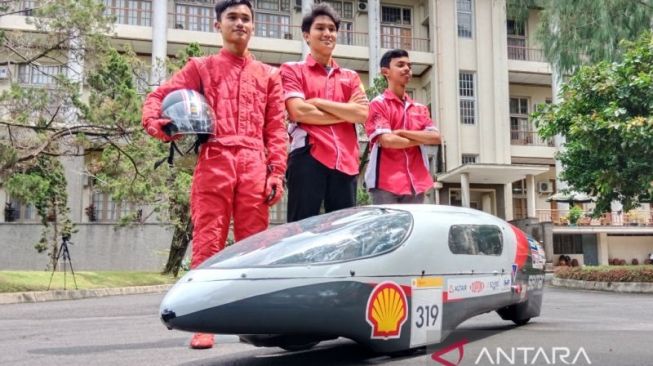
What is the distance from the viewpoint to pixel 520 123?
2661 centimetres

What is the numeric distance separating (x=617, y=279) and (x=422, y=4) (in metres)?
17.2

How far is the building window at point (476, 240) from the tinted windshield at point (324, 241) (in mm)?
349

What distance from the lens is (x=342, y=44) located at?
2381cm

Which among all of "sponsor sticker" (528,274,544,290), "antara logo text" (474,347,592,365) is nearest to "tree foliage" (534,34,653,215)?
"sponsor sticker" (528,274,544,290)

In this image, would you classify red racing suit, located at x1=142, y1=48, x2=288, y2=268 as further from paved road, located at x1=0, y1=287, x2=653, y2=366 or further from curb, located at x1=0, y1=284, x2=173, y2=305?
curb, located at x1=0, y1=284, x2=173, y2=305

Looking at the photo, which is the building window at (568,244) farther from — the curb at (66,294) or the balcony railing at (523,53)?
the curb at (66,294)

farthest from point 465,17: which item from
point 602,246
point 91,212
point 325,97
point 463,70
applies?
point 325,97

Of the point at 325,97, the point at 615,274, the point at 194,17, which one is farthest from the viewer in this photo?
the point at 194,17

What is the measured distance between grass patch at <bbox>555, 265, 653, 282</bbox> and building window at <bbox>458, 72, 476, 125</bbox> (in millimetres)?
11721

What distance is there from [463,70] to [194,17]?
1110cm

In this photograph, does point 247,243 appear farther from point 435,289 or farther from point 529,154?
point 529,154

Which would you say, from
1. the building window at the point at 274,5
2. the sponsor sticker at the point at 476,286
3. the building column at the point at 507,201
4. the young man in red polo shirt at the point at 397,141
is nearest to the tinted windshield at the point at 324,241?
the sponsor sticker at the point at 476,286

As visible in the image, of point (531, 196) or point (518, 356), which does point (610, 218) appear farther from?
point (518, 356)

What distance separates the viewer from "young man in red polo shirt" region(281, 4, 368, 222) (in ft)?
12.3
